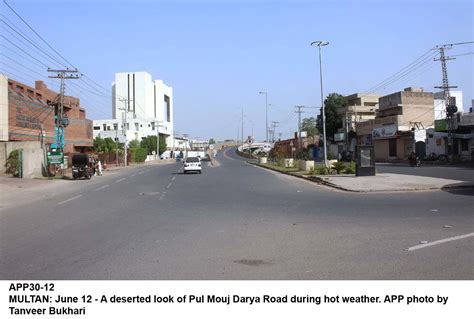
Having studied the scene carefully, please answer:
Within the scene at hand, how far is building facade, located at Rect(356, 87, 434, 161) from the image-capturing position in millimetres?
59875

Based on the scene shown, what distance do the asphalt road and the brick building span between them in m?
33.1

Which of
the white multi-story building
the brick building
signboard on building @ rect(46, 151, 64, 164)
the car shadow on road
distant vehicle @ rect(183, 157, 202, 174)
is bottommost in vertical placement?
the car shadow on road

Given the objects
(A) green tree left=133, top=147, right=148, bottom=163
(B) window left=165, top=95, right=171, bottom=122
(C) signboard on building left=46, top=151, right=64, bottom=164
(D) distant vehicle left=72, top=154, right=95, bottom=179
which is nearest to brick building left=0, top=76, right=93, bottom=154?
(C) signboard on building left=46, top=151, right=64, bottom=164

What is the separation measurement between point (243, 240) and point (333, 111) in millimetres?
88889

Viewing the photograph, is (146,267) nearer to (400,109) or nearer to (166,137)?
(400,109)

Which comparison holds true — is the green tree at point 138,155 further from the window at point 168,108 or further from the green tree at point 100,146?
the window at point 168,108

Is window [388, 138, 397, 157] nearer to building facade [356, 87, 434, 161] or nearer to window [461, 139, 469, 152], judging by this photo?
building facade [356, 87, 434, 161]

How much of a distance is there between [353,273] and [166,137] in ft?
537

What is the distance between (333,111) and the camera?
95875 mm

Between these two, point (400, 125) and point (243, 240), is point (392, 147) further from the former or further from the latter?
point (243, 240)

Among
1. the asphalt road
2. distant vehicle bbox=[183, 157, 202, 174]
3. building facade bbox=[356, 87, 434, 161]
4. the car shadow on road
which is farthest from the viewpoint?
building facade bbox=[356, 87, 434, 161]

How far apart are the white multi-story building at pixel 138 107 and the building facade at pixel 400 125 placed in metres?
82.0

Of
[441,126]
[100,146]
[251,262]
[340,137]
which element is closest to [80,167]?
[251,262]
